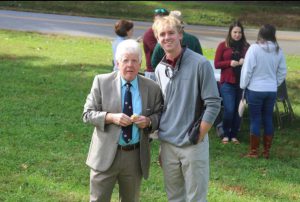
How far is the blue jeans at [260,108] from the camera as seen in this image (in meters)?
7.15

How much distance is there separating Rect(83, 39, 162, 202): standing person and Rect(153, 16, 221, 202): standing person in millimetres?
115

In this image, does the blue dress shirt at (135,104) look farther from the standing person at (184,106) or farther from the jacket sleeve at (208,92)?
the jacket sleeve at (208,92)

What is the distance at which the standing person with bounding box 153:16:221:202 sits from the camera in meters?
4.18

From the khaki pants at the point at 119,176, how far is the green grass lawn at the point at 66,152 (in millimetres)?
1235

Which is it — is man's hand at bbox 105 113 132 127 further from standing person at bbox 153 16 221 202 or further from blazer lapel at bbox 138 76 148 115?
standing person at bbox 153 16 221 202

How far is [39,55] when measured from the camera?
45.6 feet

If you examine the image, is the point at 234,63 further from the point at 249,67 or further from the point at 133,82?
the point at 133,82

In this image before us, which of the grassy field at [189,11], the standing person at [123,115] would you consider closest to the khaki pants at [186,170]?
the standing person at [123,115]

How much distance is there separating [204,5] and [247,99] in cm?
2177

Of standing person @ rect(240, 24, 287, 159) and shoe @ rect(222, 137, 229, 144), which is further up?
standing person @ rect(240, 24, 287, 159)

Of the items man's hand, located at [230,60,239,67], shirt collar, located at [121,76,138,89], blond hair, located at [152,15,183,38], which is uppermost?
blond hair, located at [152,15,183,38]

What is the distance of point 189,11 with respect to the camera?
88.7 feet

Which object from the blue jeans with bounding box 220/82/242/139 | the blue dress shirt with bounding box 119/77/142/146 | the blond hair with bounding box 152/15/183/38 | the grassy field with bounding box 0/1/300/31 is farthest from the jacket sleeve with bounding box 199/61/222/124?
the grassy field with bounding box 0/1/300/31

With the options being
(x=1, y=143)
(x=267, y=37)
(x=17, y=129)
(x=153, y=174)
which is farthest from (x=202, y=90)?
(x=17, y=129)
